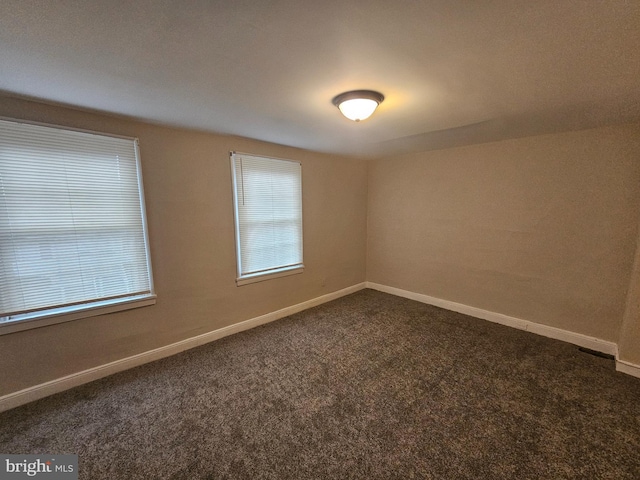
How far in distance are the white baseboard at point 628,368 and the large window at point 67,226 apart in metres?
4.42

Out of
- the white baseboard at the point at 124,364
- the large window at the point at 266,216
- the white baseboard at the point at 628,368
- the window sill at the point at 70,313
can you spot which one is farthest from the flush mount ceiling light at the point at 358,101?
the white baseboard at the point at 628,368

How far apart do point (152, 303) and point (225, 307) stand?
29.5 inches

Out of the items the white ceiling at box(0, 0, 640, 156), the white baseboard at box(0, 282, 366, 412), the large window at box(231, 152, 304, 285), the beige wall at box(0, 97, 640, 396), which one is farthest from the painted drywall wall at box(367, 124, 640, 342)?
the white baseboard at box(0, 282, 366, 412)

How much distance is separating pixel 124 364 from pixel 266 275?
5.31 feet

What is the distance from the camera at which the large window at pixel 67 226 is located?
184 cm

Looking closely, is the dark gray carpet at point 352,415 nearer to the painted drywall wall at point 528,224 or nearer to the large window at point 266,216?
the painted drywall wall at point 528,224

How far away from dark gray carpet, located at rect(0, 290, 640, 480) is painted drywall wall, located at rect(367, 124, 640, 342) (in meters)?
0.60

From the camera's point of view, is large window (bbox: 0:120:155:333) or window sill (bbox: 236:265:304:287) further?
window sill (bbox: 236:265:304:287)

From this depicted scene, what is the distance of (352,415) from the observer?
5.92 feet

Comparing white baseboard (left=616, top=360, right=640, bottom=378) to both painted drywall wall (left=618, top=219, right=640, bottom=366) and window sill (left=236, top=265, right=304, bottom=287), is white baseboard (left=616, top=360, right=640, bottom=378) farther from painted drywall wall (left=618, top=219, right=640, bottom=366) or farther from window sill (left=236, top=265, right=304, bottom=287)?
window sill (left=236, top=265, right=304, bottom=287)

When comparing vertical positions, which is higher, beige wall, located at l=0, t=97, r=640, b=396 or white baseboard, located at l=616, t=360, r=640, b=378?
beige wall, located at l=0, t=97, r=640, b=396

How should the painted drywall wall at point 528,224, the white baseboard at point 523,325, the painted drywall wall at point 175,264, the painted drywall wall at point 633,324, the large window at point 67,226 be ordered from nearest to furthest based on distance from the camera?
the large window at point 67,226 → the painted drywall wall at point 175,264 → the painted drywall wall at point 633,324 → the painted drywall wall at point 528,224 → the white baseboard at point 523,325

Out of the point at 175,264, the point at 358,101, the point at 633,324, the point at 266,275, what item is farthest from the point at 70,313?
the point at 633,324

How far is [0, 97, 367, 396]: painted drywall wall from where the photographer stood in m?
1.98
